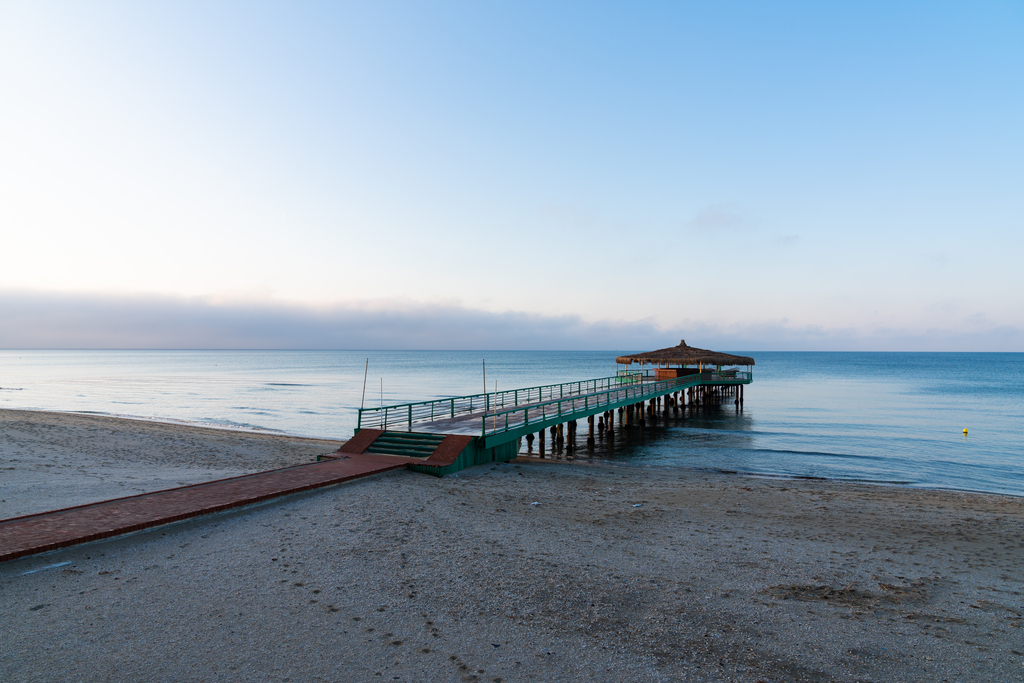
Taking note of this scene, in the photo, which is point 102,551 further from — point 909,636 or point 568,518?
point 909,636

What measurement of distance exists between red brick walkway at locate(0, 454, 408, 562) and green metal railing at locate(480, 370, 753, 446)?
5290 mm

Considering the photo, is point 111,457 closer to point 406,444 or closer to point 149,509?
point 406,444

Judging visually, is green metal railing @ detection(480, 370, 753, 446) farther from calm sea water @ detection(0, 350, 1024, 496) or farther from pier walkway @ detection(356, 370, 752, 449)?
calm sea water @ detection(0, 350, 1024, 496)

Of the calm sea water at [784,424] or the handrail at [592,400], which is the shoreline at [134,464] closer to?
the calm sea water at [784,424]

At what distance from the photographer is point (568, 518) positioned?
11180 millimetres

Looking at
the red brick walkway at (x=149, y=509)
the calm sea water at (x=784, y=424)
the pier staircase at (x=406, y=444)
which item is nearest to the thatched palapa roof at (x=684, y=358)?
the calm sea water at (x=784, y=424)

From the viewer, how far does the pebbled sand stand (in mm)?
12266

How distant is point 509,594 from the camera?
7.15 meters

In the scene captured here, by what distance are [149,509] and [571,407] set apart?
1703 centimetres

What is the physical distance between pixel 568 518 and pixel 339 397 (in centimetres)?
4682

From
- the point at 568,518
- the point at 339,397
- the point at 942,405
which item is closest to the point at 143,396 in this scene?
→ the point at 339,397

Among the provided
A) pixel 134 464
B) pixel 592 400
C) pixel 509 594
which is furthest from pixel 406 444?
pixel 592 400

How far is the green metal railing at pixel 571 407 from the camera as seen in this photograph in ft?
58.9

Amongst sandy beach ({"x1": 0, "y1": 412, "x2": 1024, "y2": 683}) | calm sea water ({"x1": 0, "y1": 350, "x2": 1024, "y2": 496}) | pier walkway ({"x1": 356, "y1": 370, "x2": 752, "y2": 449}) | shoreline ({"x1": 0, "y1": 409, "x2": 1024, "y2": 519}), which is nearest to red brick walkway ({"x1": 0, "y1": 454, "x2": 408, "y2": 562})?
sandy beach ({"x1": 0, "y1": 412, "x2": 1024, "y2": 683})
